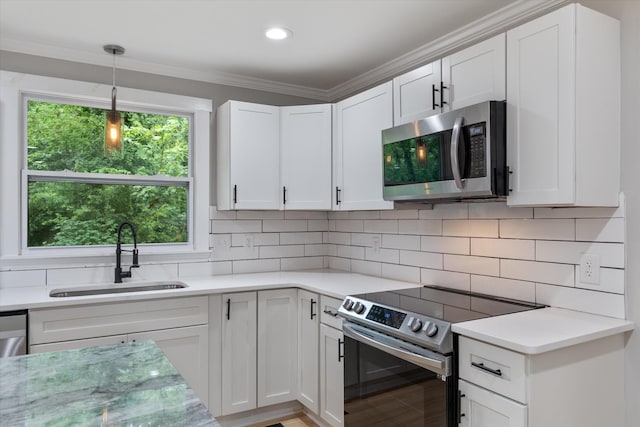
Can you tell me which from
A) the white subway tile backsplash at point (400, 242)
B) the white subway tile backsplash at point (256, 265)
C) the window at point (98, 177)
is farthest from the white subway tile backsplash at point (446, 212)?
the window at point (98, 177)

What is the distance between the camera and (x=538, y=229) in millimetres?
2158

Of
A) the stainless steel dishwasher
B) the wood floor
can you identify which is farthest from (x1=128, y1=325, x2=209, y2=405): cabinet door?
the stainless steel dishwasher

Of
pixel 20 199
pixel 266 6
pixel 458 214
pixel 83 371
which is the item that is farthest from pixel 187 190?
pixel 83 371

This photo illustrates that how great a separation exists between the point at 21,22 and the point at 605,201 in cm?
304

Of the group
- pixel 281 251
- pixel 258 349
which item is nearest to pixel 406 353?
pixel 258 349

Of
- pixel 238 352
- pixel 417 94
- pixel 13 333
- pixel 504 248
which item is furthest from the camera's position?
pixel 238 352

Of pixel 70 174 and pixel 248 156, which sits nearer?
pixel 70 174

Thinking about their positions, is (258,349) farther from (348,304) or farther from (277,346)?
(348,304)

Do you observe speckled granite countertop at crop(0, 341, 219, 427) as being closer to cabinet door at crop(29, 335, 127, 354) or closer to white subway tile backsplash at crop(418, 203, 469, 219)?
cabinet door at crop(29, 335, 127, 354)

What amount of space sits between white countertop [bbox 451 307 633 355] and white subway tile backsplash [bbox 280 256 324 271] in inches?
79.1

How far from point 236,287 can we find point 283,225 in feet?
3.17

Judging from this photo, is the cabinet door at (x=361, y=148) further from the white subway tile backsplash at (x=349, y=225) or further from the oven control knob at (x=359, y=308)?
the oven control knob at (x=359, y=308)

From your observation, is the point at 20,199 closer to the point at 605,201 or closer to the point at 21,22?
the point at 21,22

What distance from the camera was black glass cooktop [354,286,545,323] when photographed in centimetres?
200
